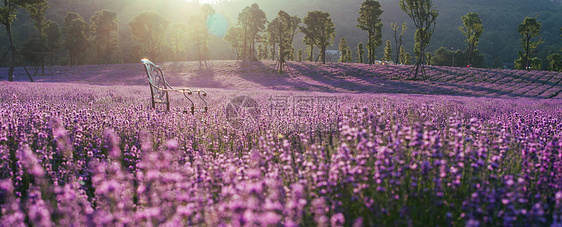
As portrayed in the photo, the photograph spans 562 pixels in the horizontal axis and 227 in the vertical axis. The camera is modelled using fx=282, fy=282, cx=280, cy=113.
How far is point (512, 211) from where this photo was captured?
6.03 feet

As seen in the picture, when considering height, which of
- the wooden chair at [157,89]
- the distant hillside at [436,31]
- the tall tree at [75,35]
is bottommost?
the wooden chair at [157,89]

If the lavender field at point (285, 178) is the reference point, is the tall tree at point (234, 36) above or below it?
above

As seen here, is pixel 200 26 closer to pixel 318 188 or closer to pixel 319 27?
pixel 319 27

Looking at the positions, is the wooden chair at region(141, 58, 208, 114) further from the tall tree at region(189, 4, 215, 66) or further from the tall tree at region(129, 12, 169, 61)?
the tall tree at region(129, 12, 169, 61)

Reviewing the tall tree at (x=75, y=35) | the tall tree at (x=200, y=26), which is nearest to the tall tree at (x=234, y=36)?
the tall tree at (x=200, y=26)

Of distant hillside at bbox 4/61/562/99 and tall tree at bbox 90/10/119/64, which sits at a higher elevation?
tall tree at bbox 90/10/119/64

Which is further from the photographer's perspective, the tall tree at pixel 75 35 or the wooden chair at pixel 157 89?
the tall tree at pixel 75 35

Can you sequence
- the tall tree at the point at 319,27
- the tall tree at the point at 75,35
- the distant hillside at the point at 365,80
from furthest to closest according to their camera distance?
the tall tree at the point at 319,27
the tall tree at the point at 75,35
the distant hillside at the point at 365,80

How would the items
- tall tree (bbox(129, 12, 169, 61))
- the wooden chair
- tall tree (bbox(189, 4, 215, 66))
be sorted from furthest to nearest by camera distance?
tall tree (bbox(129, 12, 169, 61)), tall tree (bbox(189, 4, 215, 66)), the wooden chair

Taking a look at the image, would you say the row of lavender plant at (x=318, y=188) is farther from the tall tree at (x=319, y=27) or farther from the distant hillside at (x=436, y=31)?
the distant hillside at (x=436, y=31)

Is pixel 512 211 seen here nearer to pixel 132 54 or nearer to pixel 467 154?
pixel 467 154

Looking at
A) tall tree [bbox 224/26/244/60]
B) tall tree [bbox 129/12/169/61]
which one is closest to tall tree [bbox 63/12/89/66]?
tall tree [bbox 129/12/169/61]

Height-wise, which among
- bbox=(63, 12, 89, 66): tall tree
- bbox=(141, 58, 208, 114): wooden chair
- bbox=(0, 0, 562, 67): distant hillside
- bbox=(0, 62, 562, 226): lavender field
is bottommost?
bbox=(0, 62, 562, 226): lavender field

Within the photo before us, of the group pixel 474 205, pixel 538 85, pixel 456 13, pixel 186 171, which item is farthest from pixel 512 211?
pixel 456 13
